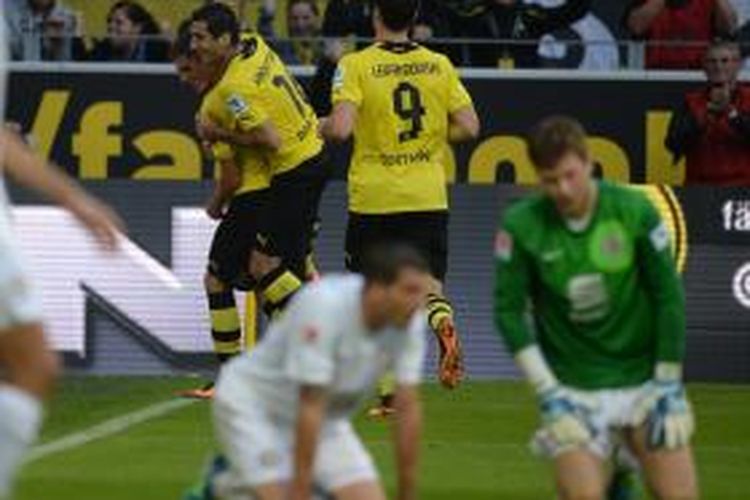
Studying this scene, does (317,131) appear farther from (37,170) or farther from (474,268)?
(37,170)

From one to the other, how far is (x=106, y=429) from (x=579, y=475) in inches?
241

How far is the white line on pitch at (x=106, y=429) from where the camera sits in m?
14.0

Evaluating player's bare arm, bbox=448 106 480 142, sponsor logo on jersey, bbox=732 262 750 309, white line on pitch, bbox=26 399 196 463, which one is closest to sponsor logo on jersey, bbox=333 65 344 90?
player's bare arm, bbox=448 106 480 142

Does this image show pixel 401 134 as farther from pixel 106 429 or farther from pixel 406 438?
pixel 406 438

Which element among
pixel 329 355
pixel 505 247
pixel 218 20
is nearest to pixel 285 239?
pixel 218 20

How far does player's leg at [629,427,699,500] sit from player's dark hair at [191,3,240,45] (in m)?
6.60

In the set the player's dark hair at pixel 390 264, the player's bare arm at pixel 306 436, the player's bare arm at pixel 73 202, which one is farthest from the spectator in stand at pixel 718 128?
the player's bare arm at pixel 73 202

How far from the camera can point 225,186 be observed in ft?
53.7

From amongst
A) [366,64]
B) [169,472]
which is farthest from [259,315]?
[169,472]

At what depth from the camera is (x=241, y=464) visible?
30.4ft

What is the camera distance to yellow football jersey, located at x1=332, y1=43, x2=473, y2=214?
1517 centimetres

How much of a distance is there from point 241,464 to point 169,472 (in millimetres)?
3899

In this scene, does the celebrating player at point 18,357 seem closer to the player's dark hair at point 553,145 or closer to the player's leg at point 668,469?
the player's dark hair at point 553,145

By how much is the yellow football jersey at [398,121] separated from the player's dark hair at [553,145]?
5721 mm
